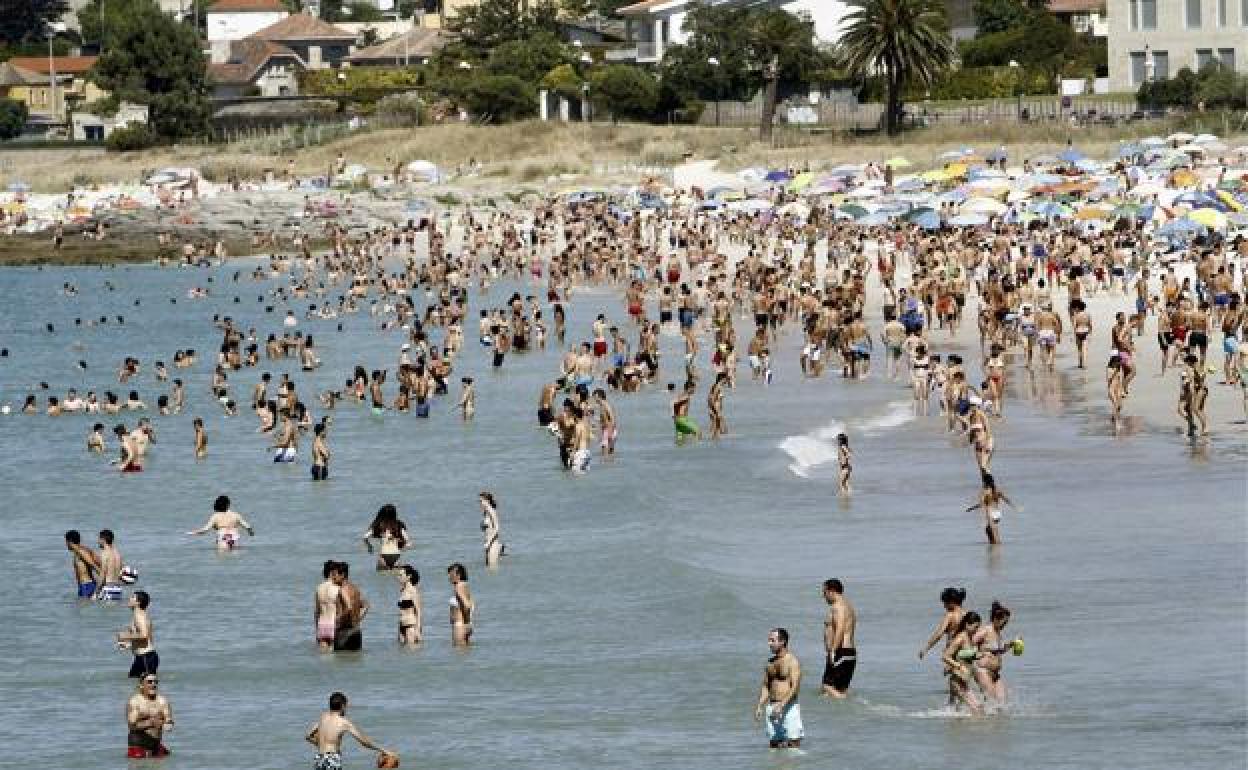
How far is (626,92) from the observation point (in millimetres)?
90125

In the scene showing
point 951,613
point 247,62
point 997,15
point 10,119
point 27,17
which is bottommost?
point 951,613

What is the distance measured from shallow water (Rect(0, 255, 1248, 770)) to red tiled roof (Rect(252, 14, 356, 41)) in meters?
103

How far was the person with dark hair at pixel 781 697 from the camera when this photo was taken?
55.3ft

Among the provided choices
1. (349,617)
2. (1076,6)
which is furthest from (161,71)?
(349,617)

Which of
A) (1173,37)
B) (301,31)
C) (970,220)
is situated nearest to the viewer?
(970,220)

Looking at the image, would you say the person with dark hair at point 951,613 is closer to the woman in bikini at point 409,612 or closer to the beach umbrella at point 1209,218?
the woman in bikini at point 409,612

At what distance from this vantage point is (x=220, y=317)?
59719mm

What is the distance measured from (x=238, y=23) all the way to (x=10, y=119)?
4168 cm

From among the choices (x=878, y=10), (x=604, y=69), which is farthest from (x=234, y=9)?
(x=878, y=10)

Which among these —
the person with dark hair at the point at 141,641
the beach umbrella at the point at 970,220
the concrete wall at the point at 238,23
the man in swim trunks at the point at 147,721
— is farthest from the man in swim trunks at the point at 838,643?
the concrete wall at the point at 238,23

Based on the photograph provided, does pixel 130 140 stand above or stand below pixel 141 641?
above

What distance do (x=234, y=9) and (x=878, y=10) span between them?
272 feet

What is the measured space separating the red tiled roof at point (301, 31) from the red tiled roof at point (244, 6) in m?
11.4

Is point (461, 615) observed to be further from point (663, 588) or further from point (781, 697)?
point (781, 697)
